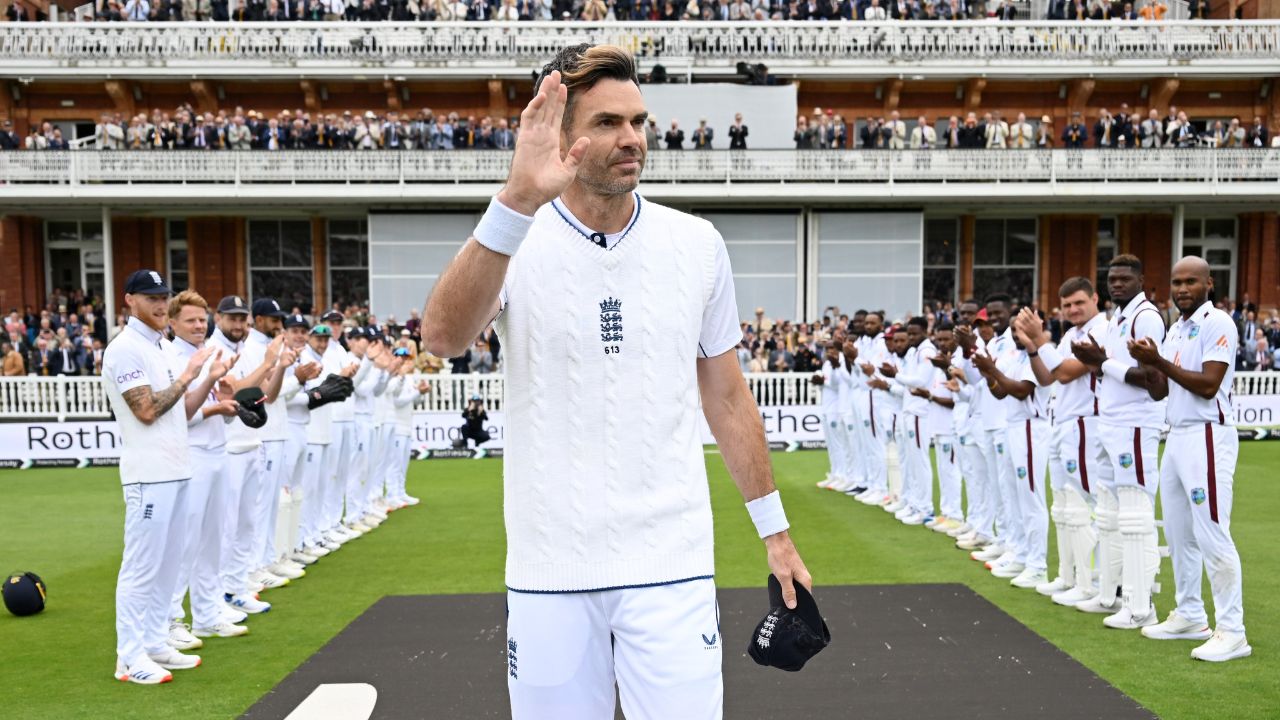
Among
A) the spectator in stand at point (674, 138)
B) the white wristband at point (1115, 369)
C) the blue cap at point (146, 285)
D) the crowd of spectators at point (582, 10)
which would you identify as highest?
the crowd of spectators at point (582, 10)

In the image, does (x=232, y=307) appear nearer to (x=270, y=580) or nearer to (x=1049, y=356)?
(x=270, y=580)

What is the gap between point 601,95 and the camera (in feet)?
10.5

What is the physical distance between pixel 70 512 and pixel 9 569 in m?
4.04

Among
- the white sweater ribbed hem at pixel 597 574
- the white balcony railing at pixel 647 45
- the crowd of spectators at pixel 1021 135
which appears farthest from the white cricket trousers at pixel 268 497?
the white balcony railing at pixel 647 45

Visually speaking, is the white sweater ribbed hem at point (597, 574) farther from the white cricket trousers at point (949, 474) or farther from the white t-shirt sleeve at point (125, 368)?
the white cricket trousers at point (949, 474)

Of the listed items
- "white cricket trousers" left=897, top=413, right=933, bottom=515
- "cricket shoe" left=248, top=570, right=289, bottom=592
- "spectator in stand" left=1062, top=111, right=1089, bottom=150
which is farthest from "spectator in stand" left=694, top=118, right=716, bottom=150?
"cricket shoe" left=248, top=570, right=289, bottom=592

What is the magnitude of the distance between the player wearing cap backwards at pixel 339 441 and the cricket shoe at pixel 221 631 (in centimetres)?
413

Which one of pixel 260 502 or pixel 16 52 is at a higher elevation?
pixel 16 52

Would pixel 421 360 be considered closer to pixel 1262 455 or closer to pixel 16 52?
pixel 1262 455

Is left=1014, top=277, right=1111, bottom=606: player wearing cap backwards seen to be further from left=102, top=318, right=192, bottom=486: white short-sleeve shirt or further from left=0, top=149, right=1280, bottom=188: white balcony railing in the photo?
left=0, top=149, right=1280, bottom=188: white balcony railing

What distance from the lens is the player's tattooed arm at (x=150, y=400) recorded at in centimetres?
721

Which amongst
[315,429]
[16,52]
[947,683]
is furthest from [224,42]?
[947,683]

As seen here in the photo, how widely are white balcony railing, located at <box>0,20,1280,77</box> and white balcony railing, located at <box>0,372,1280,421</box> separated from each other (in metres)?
15.1

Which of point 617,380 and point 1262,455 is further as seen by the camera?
point 1262,455
